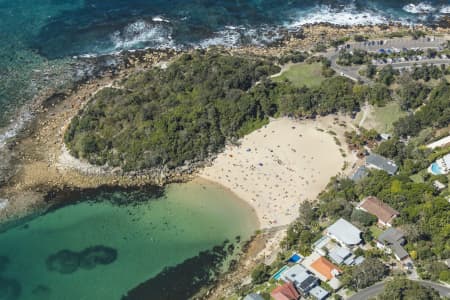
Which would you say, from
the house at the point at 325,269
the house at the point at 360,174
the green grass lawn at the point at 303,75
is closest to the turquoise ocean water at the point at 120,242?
the house at the point at 325,269

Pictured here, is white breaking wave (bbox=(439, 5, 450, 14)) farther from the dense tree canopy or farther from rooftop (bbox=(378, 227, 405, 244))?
rooftop (bbox=(378, 227, 405, 244))

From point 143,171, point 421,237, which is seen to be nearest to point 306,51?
point 143,171

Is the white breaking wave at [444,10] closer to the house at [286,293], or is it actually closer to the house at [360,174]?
the house at [360,174]

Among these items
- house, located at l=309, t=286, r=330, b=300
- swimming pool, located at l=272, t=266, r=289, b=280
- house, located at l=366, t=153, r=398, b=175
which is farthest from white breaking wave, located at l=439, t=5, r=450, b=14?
house, located at l=309, t=286, r=330, b=300

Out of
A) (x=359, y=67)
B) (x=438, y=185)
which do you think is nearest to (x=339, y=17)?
(x=359, y=67)

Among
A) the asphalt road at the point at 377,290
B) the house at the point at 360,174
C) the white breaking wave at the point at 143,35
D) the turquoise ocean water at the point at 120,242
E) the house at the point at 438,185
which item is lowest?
the turquoise ocean water at the point at 120,242

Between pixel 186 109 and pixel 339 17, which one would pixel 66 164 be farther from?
pixel 339 17
